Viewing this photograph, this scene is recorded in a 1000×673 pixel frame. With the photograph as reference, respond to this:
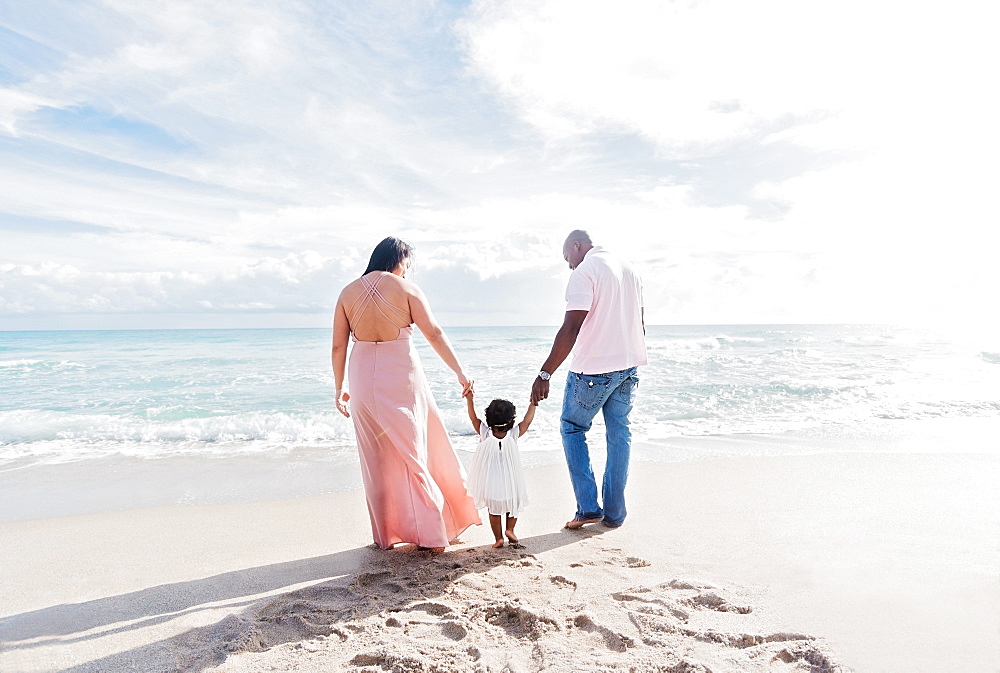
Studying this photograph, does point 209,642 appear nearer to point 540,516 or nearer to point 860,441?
point 540,516

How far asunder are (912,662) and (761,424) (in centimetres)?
599

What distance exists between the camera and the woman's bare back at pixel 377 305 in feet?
11.5

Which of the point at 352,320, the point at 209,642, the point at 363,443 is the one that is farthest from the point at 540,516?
the point at 209,642

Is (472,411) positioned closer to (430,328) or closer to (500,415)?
(500,415)

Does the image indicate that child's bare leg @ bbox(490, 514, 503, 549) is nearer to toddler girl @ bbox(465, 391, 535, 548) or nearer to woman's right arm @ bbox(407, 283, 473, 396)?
toddler girl @ bbox(465, 391, 535, 548)

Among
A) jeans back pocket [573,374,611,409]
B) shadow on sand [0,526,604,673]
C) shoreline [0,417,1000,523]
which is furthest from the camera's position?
shoreline [0,417,1000,523]

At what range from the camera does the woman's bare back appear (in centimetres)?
350

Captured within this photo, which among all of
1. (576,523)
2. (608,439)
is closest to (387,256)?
(608,439)

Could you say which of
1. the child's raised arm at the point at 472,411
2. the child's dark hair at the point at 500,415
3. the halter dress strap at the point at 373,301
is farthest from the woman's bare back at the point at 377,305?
the child's dark hair at the point at 500,415

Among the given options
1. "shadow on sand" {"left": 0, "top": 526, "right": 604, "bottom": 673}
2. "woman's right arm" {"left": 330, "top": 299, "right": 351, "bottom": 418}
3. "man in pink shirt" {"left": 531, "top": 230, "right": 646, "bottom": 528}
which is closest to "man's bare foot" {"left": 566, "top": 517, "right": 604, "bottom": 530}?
"man in pink shirt" {"left": 531, "top": 230, "right": 646, "bottom": 528}

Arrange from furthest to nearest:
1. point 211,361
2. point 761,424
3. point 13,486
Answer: point 211,361, point 761,424, point 13,486

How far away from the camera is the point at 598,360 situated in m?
3.91

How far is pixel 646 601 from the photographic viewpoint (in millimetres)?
2797

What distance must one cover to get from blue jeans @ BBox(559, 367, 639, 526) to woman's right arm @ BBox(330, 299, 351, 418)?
4.80 feet
